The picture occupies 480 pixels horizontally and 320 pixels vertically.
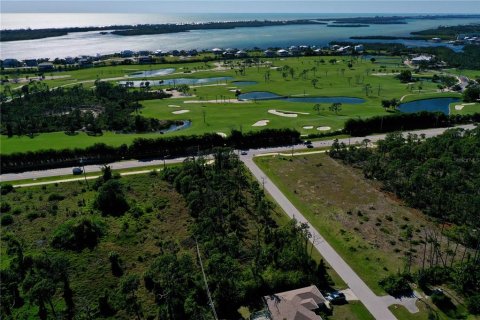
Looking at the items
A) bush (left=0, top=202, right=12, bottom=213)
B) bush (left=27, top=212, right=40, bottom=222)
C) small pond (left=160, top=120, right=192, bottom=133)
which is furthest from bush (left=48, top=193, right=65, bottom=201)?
small pond (left=160, top=120, right=192, bottom=133)

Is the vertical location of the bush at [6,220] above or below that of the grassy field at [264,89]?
below

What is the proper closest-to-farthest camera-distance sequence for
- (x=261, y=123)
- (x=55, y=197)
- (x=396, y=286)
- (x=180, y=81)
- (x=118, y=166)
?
(x=396, y=286)
(x=55, y=197)
(x=118, y=166)
(x=261, y=123)
(x=180, y=81)

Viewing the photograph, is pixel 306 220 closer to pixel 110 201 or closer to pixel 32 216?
pixel 110 201

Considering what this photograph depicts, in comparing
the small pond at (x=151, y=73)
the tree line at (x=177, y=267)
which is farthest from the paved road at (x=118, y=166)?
the small pond at (x=151, y=73)

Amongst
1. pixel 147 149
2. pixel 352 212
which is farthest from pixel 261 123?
pixel 352 212

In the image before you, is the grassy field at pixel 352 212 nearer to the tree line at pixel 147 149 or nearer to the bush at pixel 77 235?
the tree line at pixel 147 149

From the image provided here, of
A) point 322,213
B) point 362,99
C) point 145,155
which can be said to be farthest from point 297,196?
point 362,99

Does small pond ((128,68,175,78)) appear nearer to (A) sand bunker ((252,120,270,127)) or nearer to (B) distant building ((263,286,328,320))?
(A) sand bunker ((252,120,270,127))

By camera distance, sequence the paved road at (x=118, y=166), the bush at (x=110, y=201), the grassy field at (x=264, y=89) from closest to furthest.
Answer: the bush at (x=110, y=201) → the paved road at (x=118, y=166) → the grassy field at (x=264, y=89)
